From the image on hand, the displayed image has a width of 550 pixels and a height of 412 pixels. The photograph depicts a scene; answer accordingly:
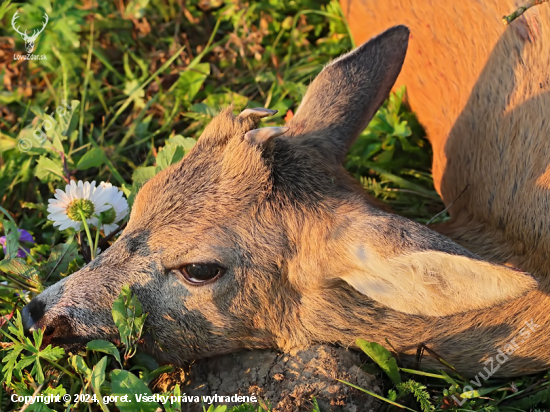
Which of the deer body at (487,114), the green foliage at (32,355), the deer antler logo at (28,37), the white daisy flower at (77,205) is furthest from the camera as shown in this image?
the deer antler logo at (28,37)

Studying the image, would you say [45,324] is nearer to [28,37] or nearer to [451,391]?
[451,391]

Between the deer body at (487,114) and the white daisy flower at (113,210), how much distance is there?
198 cm

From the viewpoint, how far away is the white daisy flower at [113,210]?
394 cm

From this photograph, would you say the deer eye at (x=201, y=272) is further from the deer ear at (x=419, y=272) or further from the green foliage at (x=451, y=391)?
the green foliage at (x=451, y=391)

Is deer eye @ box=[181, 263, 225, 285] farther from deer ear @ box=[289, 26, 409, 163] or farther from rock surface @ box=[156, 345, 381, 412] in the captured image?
deer ear @ box=[289, 26, 409, 163]

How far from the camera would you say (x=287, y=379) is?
336 centimetres

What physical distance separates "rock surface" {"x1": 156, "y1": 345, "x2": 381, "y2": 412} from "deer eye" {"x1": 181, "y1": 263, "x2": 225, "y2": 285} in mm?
570

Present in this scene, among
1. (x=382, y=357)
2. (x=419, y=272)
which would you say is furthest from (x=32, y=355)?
(x=419, y=272)

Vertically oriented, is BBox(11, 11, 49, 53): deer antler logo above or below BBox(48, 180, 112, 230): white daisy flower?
above

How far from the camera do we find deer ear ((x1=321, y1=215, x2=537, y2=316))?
2.69 metres

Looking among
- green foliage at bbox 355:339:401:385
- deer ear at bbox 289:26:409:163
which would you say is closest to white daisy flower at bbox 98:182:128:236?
deer ear at bbox 289:26:409:163

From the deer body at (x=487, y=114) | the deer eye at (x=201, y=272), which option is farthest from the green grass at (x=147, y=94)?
the deer eye at (x=201, y=272)

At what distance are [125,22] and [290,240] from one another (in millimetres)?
3335

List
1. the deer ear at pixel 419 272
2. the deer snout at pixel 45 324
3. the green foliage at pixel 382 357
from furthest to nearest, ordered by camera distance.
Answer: the green foliage at pixel 382 357 → the deer snout at pixel 45 324 → the deer ear at pixel 419 272
